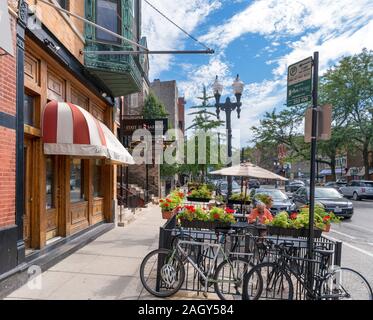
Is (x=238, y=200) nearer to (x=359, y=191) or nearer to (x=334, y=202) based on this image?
(x=334, y=202)

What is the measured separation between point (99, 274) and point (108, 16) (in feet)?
24.2

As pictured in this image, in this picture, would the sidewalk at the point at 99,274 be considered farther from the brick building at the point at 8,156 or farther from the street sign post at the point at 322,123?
the street sign post at the point at 322,123

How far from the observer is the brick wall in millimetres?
5016

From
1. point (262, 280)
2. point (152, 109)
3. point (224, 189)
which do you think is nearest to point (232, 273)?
point (262, 280)

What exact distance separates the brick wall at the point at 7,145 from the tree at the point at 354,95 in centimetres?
3182

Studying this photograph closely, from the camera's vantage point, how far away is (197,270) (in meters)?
4.87

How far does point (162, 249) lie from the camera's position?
4906 millimetres

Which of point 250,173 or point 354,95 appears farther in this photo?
point 354,95

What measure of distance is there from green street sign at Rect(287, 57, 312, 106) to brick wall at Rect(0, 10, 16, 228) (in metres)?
4.49

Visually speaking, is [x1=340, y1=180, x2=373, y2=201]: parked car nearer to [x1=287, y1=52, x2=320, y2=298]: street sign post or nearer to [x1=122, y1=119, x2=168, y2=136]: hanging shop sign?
[x1=122, y1=119, x2=168, y2=136]: hanging shop sign

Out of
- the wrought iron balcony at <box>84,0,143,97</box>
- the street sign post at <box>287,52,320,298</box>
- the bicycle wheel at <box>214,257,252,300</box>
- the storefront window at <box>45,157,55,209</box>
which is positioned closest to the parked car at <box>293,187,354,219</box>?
the wrought iron balcony at <box>84,0,143,97</box>

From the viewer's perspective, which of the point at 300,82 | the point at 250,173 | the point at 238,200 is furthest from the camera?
the point at 238,200

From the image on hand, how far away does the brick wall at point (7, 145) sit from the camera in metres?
5.02
